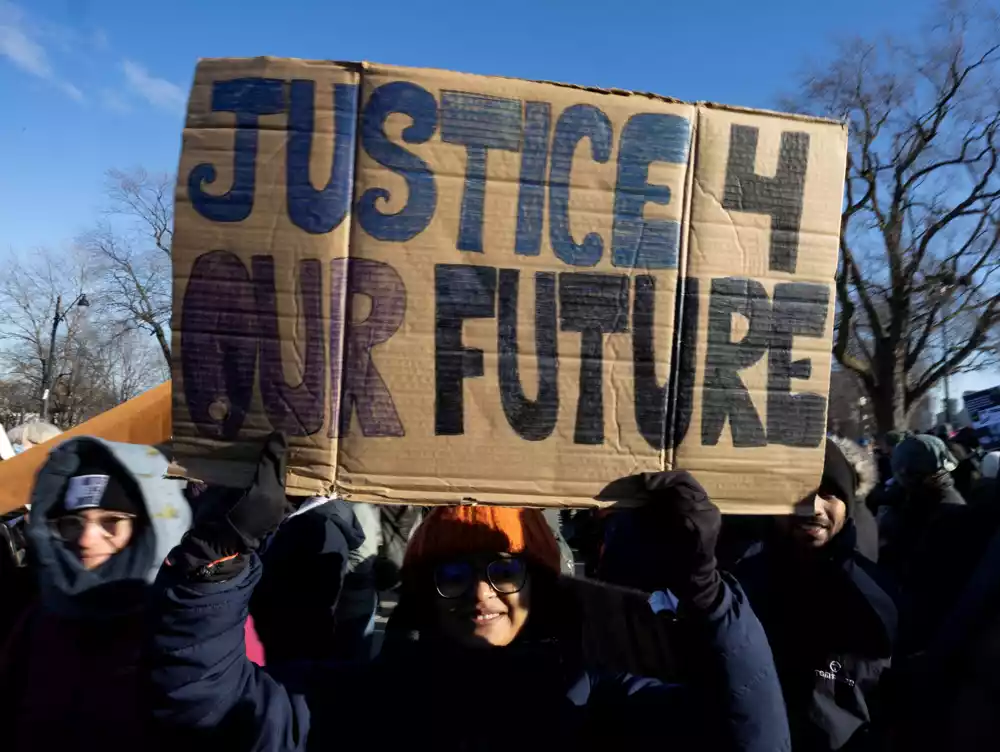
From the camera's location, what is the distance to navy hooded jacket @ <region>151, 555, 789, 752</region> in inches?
59.5

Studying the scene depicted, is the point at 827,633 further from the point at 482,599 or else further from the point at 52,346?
the point at 52,346

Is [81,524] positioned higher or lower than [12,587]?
higher

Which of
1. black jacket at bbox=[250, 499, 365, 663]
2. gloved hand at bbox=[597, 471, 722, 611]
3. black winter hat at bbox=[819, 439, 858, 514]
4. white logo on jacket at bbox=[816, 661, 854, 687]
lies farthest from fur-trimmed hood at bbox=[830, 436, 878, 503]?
black jacket at bbox=[250, 499, 365, 663]

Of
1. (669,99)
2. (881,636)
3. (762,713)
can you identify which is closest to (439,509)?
(762,713)

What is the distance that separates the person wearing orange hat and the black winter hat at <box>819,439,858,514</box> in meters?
1.07

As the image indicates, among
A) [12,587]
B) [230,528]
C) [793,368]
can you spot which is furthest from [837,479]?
[12,587]

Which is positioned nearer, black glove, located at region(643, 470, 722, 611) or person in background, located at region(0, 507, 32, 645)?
black glove, located at region(643, 470, 722, 611)

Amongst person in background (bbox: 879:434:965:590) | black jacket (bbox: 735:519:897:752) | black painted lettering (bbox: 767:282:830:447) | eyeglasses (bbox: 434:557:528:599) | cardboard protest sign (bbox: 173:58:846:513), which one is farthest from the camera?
person in background (bbox: 879:434:965:590)

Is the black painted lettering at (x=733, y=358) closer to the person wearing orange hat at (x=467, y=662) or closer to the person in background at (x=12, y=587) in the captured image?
the person wearing orange hat at (x=467, y=662)

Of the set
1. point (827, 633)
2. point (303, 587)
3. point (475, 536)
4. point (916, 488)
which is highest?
point (475, 536)

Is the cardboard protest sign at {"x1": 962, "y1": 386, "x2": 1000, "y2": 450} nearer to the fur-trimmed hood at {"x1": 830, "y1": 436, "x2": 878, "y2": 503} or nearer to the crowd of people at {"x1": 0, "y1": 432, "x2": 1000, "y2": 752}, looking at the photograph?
the fur-trimmed hood at {"x1": 830, "y1": 436, "x2": 878, "y2": 503}

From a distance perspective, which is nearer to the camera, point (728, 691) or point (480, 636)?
point (728, 691)

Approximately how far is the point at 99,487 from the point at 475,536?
1.07m

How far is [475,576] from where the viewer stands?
1904mm
